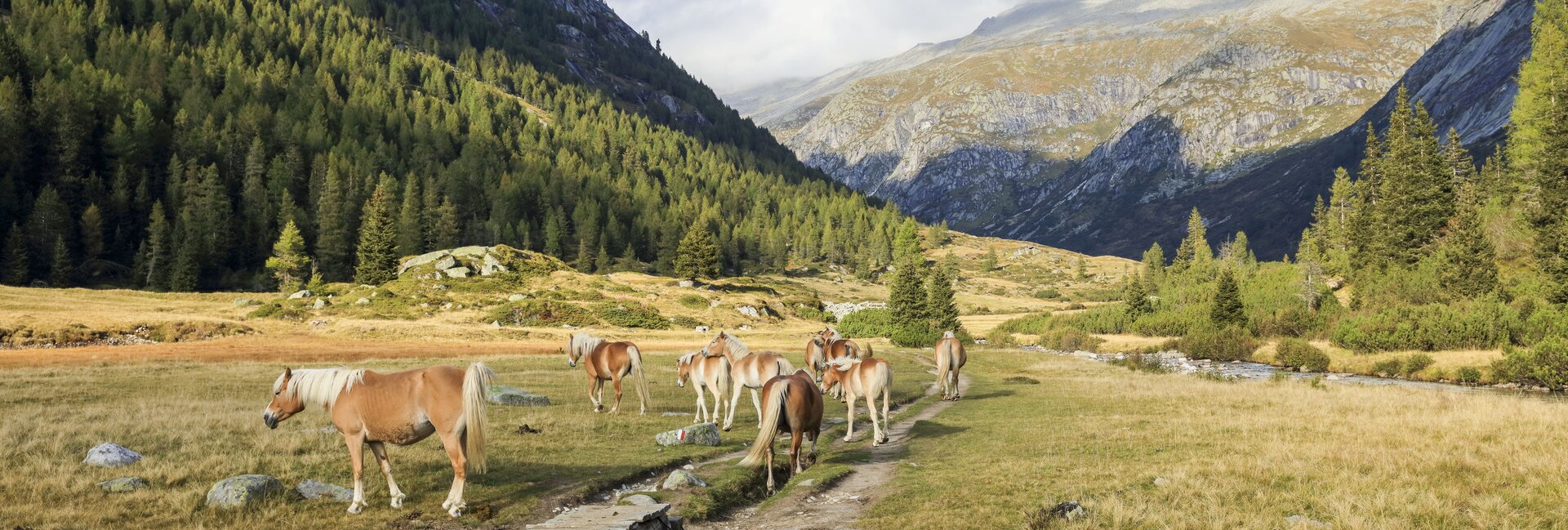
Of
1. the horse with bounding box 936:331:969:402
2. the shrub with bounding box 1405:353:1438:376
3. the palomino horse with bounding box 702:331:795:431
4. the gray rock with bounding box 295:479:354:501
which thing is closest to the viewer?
the gray rock with bounding box 295:479:354:501

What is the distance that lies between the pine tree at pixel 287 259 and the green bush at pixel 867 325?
7099cm

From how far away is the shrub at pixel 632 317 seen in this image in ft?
266

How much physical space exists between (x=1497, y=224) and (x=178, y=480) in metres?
91.9

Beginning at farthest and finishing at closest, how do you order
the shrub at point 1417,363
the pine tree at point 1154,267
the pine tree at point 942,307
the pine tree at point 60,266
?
the pine tree at point 1154,267, the pine tree at point 60,266, the pine tree at point 942,307, the shrub at point 1417,363

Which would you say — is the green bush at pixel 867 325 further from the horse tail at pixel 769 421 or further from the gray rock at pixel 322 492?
the gray rock at pixel 322 492

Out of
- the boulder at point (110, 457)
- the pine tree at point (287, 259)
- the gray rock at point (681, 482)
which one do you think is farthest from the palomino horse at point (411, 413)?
the pine tree at point (287, 259)

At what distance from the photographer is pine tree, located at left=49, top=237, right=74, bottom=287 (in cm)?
8569

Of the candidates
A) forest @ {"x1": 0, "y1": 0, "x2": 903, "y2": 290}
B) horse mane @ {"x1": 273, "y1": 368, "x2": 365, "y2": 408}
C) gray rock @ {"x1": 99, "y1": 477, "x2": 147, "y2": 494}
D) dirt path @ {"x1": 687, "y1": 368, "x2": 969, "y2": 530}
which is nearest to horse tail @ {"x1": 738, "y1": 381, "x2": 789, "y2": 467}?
dirt path @ {"x1": 687, "y1": 368, "x2": 969, "y2": 530}

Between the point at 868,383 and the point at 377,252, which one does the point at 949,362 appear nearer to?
the point at 868,383

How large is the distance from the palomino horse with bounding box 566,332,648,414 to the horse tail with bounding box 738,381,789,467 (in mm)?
10180

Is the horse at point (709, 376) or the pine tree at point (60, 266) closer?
the horse at point (709, 376)

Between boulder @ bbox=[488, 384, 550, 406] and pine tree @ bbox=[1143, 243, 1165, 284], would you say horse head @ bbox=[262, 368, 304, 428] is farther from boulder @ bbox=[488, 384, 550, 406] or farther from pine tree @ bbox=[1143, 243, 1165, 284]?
pine tree @ bbox=[1143, 243, 1165, 284]

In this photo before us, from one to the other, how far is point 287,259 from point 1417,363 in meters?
119

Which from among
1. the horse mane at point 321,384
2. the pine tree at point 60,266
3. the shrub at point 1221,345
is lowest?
the shrub at point 1221,345
